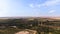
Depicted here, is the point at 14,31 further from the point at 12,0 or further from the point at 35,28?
the point at 12,0

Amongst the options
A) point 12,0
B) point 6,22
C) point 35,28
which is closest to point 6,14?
point 6,22

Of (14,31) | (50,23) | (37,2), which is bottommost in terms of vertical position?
(14,31)

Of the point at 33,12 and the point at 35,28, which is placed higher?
the point at 33,12

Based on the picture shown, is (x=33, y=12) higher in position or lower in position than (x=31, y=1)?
lower

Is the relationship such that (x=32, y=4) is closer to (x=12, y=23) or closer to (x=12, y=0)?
(x=12, y=0)

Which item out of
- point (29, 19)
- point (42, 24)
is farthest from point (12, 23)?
point (42, 24)

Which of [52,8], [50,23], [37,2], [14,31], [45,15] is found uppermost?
[37,2]

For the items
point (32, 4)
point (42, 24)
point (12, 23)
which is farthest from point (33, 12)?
point (12, 23)
